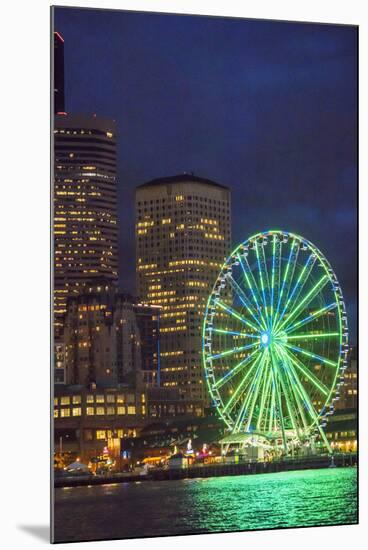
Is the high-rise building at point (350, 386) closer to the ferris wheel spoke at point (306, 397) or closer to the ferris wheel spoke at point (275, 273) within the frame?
the ferris wheel spoke at point (306, 397)

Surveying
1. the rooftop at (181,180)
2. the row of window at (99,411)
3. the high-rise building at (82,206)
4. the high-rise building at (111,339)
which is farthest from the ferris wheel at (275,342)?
the high-rise building at (82,206)

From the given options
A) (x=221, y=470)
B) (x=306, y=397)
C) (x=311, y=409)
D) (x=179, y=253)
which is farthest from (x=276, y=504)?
(x=306, y=397)

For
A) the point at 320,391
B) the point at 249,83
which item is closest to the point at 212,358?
the point at 320,391

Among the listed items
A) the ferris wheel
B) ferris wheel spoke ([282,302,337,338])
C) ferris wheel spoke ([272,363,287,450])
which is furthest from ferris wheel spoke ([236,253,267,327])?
ferris wheel spoke ([272,363,287,450])

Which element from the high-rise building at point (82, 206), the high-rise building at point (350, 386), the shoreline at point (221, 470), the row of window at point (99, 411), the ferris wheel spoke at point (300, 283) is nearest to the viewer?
the high-rise building at point (82, 206)

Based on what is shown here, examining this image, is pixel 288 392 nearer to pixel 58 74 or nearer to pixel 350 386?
pixel 350 386

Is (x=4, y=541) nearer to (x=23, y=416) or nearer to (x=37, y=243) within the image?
(x=23, y=416)
